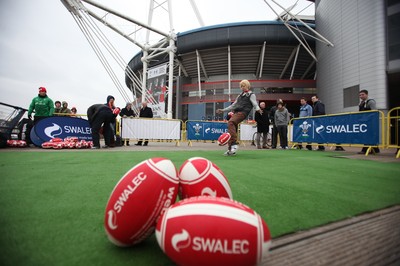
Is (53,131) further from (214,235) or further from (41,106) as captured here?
(214,235)

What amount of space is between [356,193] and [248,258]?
2137 millimetres

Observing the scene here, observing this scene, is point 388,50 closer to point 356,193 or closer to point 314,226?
point 356,193

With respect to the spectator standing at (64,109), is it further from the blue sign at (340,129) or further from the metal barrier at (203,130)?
the blue sign at (340,129)

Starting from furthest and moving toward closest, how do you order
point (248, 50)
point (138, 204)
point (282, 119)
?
point (248, 50)
point (282, 119)
point (138, 204)

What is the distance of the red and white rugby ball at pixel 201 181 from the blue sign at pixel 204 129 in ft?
35.1

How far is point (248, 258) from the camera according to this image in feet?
2.90

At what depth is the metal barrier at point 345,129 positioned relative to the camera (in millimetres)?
6688

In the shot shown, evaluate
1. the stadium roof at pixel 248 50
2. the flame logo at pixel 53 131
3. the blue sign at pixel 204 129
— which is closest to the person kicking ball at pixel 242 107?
the blue sign at pixel 204 129

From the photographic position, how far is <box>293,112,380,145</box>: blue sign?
6824mm

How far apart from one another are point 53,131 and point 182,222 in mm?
9144

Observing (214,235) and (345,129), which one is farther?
(345,129)

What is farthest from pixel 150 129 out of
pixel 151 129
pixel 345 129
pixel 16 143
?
pixel 345 129

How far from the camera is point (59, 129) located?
826 cm

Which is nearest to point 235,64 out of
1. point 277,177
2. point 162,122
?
point 162,122
